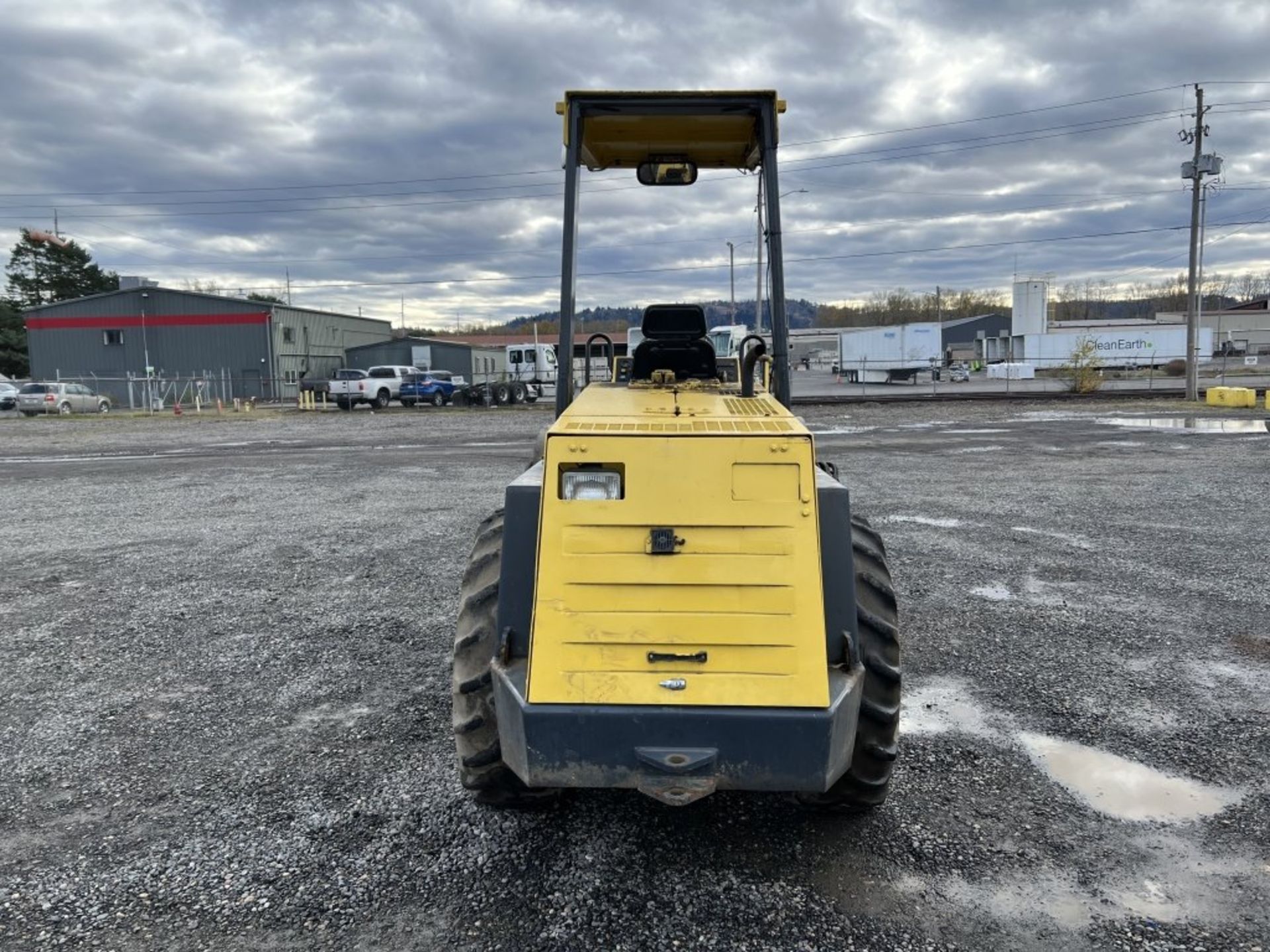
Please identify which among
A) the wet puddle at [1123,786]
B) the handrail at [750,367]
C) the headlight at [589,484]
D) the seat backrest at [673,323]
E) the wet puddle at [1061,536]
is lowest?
the wet puddle at [1123,786]

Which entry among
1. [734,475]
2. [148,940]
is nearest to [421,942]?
[148,940]

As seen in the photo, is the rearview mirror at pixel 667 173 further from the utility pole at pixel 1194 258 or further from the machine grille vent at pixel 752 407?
the utility pole at pixel 1194 258

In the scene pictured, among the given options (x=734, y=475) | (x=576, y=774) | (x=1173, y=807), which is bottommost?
(x=1173, y=807)

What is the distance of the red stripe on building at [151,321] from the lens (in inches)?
1971

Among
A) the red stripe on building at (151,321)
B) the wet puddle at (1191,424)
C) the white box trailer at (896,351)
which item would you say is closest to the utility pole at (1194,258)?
the wet puddle at (1191,424)

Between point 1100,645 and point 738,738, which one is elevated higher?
point 738,738

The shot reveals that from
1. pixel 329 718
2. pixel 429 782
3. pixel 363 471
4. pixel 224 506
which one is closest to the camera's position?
pixel 429 782

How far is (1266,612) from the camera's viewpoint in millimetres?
6480

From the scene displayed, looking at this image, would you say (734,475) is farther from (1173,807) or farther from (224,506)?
(224,506)

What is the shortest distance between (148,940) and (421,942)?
946 mm

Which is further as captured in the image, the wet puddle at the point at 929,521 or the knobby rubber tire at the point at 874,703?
the wet puddle at the point at 929,521

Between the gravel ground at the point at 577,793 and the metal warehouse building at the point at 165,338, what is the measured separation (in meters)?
43.9

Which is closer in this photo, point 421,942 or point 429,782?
point 421,942

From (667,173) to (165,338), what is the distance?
53.2 meters
